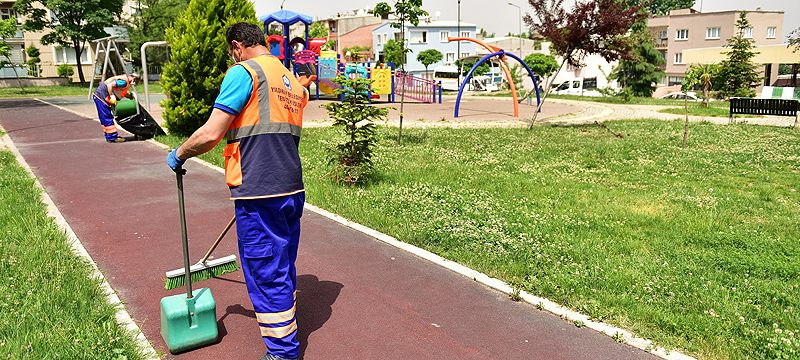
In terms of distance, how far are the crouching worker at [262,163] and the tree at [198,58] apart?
9.34 m

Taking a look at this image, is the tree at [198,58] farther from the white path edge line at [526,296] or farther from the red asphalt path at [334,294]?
the white path edge line at [526,296]

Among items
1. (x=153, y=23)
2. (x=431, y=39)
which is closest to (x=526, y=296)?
(x=153, y=23)

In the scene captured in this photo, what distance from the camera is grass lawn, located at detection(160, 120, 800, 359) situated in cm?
412

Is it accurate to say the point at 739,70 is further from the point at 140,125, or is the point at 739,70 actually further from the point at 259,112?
the point at 259,112

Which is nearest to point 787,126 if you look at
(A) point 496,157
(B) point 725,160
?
(B) point 725,160

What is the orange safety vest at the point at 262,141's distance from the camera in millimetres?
3273

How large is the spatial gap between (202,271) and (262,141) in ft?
4.83

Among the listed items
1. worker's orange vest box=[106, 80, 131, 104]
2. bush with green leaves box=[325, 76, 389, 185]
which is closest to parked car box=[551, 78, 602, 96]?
worker's orange vest box=[106, 80, 131, 104]

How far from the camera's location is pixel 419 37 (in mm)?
65750

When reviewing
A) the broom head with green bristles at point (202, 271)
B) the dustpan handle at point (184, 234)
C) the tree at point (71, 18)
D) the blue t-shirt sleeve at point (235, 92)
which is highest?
the tree at point (71, 18)

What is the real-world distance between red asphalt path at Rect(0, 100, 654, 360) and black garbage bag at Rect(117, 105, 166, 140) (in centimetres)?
469

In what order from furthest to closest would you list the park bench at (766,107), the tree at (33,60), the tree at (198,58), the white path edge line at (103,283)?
the tree at (33,60) < the park bench at (766,107) < the tree at (198,58) < the white path edge line at (103,283)

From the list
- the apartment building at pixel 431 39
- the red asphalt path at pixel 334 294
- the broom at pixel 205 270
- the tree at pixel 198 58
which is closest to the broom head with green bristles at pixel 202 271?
the broom at pixel 205 270

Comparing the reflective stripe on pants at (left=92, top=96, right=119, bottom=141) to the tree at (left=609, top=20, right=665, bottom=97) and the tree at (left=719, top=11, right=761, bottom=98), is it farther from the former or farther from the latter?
the tree at (left=609, top=20, right=665, bottom=97)
